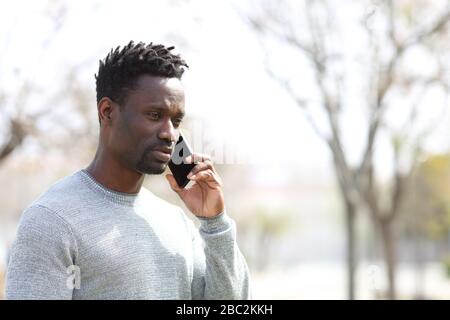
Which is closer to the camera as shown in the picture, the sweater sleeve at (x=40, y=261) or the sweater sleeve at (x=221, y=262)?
the sweater sleeve at (x=40, y=261)

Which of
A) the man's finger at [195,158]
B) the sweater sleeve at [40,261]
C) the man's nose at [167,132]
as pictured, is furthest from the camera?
the man's finger at [195,158]

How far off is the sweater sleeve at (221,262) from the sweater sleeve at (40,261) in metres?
0.41

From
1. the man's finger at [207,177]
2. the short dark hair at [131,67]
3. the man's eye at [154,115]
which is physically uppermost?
the short dark hair at [131,67]

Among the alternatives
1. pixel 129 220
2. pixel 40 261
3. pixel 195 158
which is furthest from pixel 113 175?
pixel 40 261

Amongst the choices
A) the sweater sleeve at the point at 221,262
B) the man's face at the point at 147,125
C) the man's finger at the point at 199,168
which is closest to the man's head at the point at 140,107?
the man's face at the point at 147,125

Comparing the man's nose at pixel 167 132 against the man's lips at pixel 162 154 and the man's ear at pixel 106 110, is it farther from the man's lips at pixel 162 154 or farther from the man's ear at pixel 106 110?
the man's ear at pixel 106 110

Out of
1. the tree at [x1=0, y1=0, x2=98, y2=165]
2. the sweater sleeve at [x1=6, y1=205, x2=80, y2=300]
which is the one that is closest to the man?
the sweater sleeve at [x1=6, y1=205, x2=80, y2=300]

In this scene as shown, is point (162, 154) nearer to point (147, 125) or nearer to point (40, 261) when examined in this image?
point (147, 125)

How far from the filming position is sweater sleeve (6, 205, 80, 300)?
1875mm

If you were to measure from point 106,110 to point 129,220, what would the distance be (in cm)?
34

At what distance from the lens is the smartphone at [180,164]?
7.13 ft

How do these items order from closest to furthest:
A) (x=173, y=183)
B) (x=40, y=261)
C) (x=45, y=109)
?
(x=40, y=261) < (x=173, y=183) < (x=45, y=109)

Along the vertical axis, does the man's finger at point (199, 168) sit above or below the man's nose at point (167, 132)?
below

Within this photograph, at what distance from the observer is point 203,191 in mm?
2143
